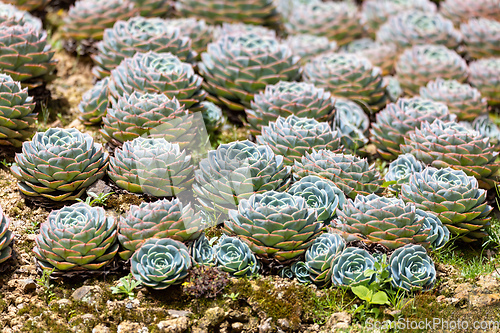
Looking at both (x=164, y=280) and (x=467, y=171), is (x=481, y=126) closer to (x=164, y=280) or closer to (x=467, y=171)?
(x=467, y=171)

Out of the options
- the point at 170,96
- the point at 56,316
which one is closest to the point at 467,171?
the point at 170,96

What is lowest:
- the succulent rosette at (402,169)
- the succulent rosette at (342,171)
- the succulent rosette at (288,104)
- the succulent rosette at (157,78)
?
the succulent rosette at (402,169)

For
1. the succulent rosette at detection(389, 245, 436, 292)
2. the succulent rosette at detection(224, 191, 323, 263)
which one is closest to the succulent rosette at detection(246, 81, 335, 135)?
the succulent rosette at detection(224, 191, 323, 263)

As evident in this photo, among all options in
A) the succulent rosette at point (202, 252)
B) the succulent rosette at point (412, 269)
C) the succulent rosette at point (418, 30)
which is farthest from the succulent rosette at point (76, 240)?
the succulent rosette at point (418, 30)

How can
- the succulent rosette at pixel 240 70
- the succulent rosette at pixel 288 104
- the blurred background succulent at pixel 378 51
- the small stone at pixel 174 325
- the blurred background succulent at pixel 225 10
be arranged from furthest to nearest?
the blurred background succulent at pixel 225 10 < the blurred background succulent at pixel 378 51 < the succulent rosette at pixel 240 70 < the succulent rosette at pixel 288 104 < the small stone at pixel 174 325

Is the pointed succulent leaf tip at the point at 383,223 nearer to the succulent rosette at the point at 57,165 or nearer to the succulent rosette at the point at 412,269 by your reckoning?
the succulent rosette at the point at 412,269

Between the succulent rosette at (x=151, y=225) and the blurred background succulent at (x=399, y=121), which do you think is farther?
the blurred background succulent at (x=399, y=121)

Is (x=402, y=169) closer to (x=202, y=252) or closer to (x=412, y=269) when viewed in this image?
(x=412, y=269)
